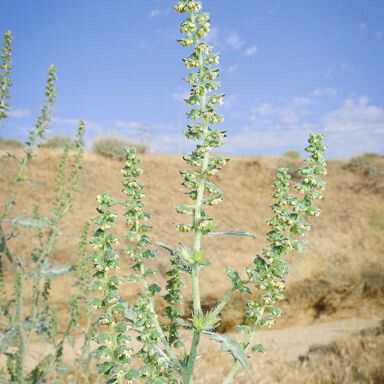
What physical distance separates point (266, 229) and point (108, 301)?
51.9ft

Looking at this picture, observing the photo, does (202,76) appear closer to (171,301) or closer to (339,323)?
(171,301)

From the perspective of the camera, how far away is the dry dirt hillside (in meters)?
11.6

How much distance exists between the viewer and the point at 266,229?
1703 centimetres

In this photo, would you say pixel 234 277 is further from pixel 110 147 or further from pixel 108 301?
pixel 110 147

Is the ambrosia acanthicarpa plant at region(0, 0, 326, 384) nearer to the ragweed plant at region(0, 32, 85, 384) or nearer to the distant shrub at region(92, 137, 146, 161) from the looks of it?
the ragweed plant at region(0, 32, 85, 384)

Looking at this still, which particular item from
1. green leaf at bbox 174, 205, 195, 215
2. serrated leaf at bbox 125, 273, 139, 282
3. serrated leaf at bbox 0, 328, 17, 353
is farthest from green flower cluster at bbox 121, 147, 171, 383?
serrated leaf at bbox 0, 328, 17, 353

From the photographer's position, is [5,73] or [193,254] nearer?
[193,254]

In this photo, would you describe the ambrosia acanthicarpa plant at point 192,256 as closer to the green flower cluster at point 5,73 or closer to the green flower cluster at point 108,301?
the green flower cluster at point 108,301

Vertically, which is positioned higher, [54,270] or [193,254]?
[193,254]

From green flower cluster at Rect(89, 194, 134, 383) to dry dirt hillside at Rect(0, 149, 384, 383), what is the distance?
5.17 meters

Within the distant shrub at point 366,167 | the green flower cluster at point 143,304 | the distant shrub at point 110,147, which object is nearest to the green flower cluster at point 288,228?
the green flower cluster at point 143,304

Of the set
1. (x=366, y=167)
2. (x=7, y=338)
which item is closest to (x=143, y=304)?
(x=7, y=338)

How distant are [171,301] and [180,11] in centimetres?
140

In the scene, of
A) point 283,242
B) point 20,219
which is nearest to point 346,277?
point 20,219
